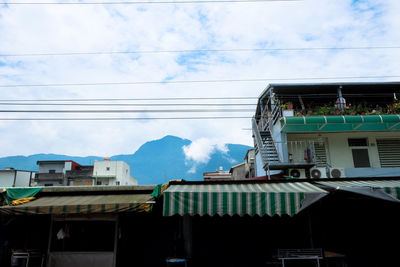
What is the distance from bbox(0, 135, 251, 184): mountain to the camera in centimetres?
10962

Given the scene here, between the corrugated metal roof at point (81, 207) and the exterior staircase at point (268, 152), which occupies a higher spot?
the exterior staircase at point (268, 152)

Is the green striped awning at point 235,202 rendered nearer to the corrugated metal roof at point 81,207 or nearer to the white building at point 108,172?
the corrugated metal roof at point 81,207

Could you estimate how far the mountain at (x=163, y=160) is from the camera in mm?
109625

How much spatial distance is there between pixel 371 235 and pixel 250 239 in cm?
381

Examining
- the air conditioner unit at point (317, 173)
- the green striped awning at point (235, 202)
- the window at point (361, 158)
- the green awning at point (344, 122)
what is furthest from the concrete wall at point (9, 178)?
the window at point (361, 158)

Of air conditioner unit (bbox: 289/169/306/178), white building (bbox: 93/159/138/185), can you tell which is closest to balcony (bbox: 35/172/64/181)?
white building (bbox: 93/159/138/185)

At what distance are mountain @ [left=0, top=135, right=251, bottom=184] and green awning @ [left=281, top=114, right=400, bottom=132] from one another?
281ft

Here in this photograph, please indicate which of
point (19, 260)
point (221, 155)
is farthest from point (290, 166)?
point (221, 155)

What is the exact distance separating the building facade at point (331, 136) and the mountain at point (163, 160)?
84098 mm

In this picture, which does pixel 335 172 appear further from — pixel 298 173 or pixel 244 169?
pixel 244 169

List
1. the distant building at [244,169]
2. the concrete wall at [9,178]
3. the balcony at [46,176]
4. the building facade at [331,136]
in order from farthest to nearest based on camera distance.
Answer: the balcony at [46,176] → the concrete wall at [9,178] → the distant building at [244,169] → the building facade at [331,136]

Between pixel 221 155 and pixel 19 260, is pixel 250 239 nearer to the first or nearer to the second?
pixel 19 260

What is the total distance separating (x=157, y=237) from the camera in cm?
977

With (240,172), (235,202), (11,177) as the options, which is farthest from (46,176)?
(235,202)
